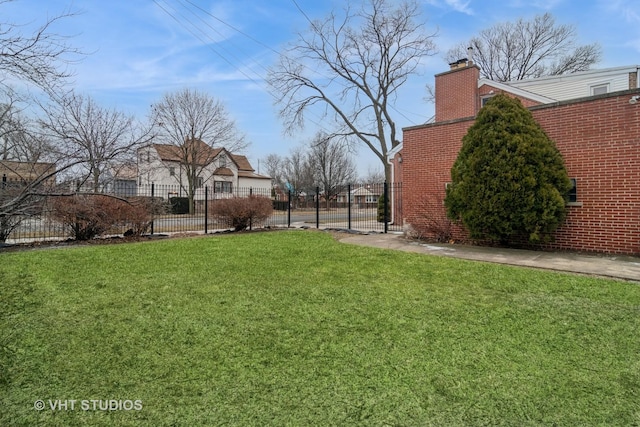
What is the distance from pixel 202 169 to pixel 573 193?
29363 millimetres

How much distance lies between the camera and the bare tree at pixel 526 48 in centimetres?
2642

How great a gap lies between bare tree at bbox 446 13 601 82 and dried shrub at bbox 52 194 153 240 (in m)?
27.8

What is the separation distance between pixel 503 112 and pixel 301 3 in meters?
8.80

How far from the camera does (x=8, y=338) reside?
3.12m

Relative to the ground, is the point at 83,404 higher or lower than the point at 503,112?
lower

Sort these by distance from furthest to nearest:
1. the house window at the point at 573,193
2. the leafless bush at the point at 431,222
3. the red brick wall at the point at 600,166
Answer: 1. the leafless bush at the point at 431,222
2. the house window at the point at 573,193
3. the red brick wall at the point at 600,166

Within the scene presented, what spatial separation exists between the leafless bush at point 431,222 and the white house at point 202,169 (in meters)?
18.3

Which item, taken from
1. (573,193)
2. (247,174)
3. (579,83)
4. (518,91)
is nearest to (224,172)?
(247,174)

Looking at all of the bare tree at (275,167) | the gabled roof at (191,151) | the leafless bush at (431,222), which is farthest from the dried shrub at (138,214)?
the bare tree at (275,167)

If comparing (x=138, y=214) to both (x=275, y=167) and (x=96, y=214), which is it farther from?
(x=275, y=167)

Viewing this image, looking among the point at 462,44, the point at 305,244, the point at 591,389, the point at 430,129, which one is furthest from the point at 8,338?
the point at 462,44

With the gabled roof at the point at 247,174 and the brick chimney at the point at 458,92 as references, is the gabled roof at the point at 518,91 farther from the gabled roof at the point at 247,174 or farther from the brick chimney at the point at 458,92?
the gabled roof at the point at 247,174

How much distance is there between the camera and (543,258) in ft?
22.1

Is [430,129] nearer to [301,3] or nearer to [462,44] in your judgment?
[301,3]
